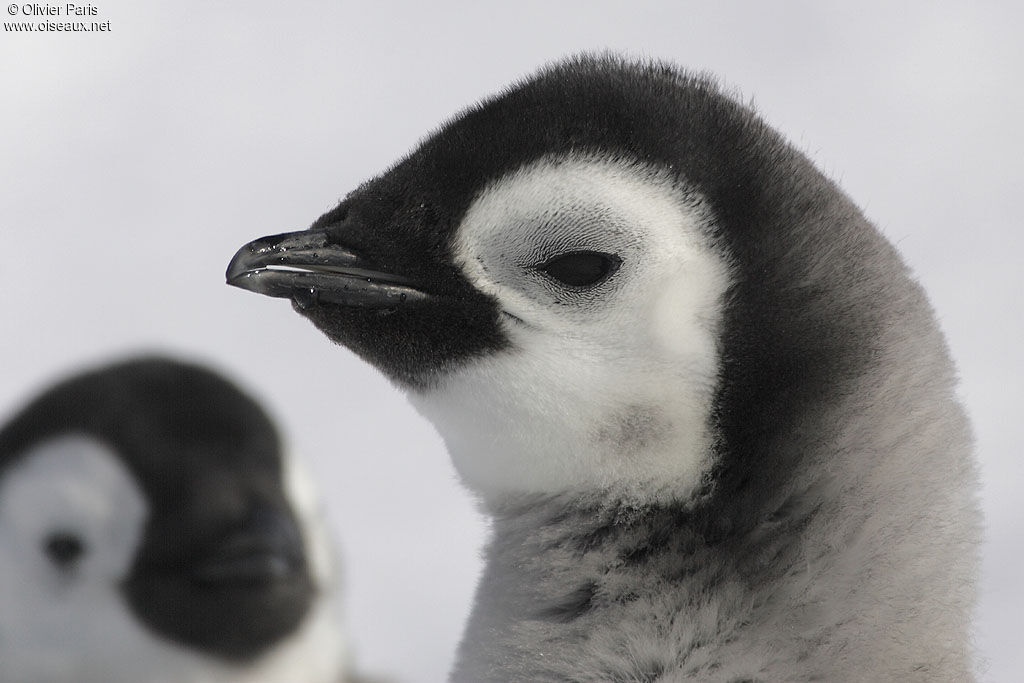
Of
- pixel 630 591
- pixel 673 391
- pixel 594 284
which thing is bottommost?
pixel 630 591

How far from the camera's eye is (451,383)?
1.46 metres

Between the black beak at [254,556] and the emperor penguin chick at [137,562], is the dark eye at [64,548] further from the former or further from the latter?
the black beak at [254,556]

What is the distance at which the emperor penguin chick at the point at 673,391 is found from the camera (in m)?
1.34

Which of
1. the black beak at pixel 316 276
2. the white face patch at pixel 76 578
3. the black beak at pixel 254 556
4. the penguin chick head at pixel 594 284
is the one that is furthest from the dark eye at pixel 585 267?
the white face patch at pixel 76 578

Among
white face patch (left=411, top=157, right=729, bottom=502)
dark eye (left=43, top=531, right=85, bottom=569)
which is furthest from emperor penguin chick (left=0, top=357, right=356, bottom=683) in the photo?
white face patch (left=411, top=157, right=729, bottom=502)

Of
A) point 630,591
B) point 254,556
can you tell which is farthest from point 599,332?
point 254,556

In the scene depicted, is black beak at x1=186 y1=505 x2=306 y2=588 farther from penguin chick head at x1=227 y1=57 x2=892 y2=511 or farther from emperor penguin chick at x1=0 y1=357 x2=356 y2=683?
penguin chick head at x1=227 y1=57 x2=892 y2=511

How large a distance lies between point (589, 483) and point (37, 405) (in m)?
0.76

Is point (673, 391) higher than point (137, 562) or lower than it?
higher

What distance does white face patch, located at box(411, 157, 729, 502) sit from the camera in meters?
1.36

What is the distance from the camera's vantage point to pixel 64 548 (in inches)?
59.0

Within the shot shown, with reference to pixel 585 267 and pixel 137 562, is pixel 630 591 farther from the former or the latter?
pixel 137 562

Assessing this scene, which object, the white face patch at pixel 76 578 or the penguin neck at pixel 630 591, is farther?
the white face patch at pixel 76 578

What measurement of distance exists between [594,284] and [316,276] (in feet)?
1.17
